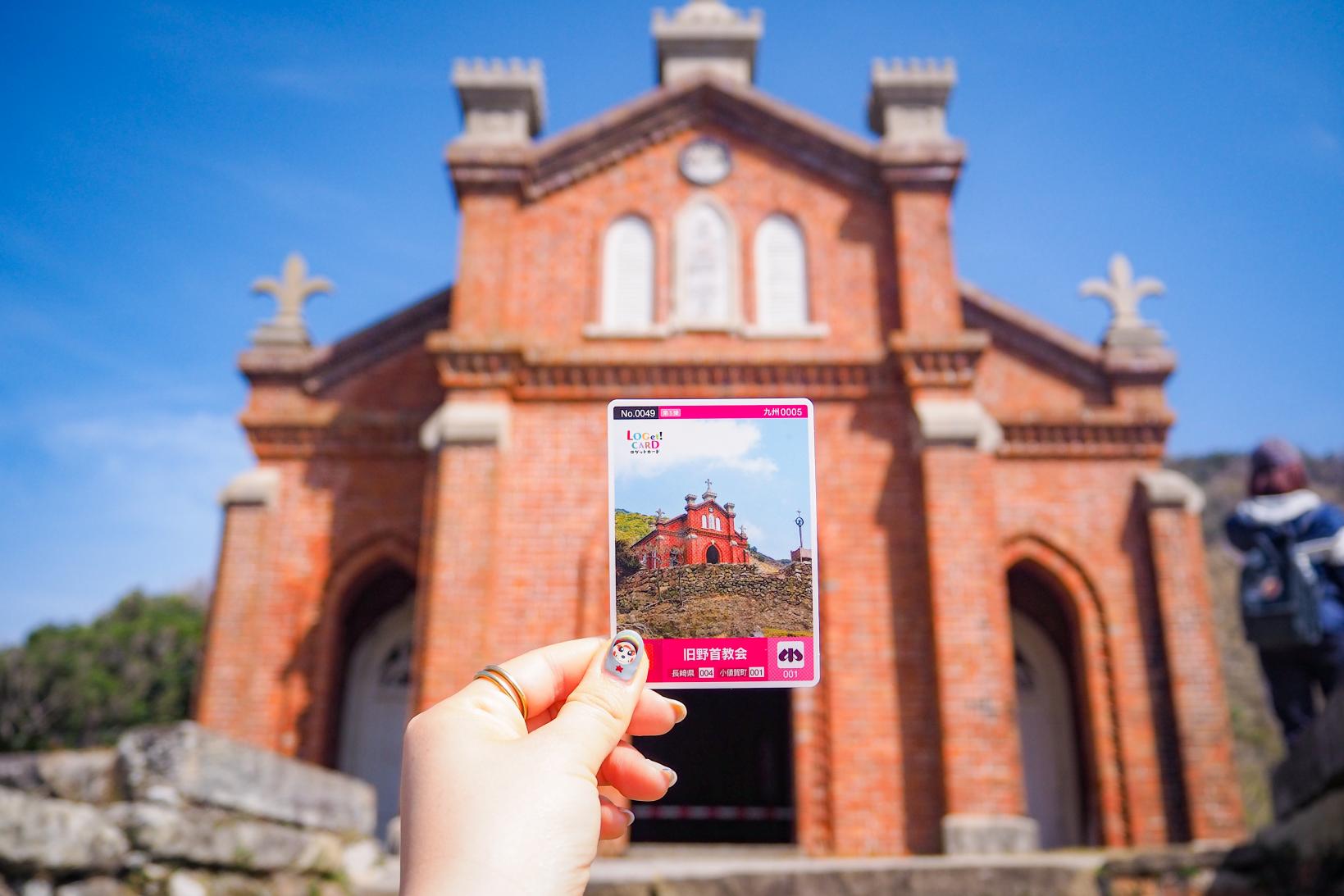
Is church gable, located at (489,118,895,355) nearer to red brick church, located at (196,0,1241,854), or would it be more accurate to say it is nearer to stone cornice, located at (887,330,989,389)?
red brick church, located at (196,0,1241,854)

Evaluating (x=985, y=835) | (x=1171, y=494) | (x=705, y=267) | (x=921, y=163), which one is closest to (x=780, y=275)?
(x=705, y=267)

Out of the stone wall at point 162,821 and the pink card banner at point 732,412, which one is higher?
the pink card banner at point 732,412

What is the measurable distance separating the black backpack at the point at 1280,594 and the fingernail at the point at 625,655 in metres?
6.70

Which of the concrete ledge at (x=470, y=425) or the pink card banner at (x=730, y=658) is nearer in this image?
the pink card banner at (x=730, y=658)

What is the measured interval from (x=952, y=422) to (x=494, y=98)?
6.75m

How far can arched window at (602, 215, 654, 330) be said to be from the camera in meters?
12.1

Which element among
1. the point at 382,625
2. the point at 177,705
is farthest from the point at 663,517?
the point at 177,705

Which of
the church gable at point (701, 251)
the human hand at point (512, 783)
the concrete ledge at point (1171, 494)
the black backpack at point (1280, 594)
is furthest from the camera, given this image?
the church gable at point (701, 251)

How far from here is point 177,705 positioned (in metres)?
32.0

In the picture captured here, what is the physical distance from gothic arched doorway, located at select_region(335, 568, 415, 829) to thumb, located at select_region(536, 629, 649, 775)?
11.4m

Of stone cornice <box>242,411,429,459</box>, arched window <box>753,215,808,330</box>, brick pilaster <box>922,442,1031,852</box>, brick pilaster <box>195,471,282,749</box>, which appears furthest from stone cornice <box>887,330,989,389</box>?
brick pilaster <box>195,471,282,749</box>

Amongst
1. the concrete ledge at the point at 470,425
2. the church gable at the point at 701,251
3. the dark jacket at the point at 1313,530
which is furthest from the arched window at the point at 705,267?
the dark jacket at the point at 1313,530

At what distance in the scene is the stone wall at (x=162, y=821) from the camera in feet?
18.3

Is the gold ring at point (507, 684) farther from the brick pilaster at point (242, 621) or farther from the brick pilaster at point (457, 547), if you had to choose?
the brick pilaster at point (242, 621)
